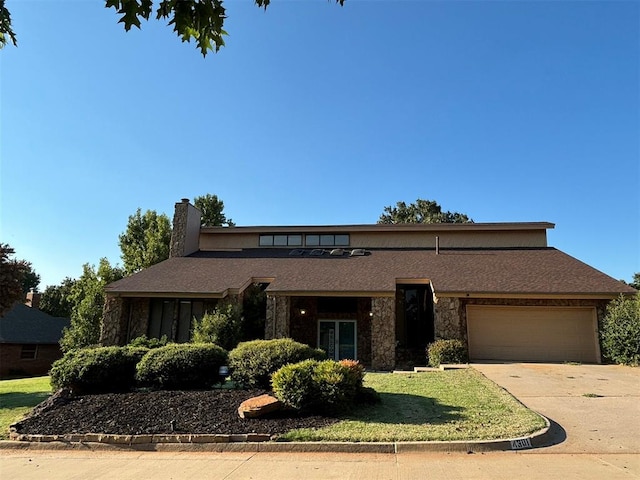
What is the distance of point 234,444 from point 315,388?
1.74 metres

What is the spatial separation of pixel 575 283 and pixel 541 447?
1206 cm

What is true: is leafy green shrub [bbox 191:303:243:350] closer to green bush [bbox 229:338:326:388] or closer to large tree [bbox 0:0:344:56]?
green bush [bbox 229:338:326:388]

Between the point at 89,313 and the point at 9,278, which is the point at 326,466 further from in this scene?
the point at 89,313

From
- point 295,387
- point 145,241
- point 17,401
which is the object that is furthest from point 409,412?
point 145,241

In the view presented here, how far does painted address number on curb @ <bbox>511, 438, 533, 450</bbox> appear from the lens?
581 centimetres

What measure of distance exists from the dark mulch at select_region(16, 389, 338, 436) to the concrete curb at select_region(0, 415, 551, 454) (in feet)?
0.72

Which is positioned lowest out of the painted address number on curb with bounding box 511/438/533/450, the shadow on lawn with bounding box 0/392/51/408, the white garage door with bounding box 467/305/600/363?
the shadow on lawn with bounding box 0/392/51/408

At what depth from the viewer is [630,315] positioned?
13.9 metres

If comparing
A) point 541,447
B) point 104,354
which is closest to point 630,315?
point 541,447

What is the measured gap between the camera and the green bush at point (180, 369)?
9.38 metres

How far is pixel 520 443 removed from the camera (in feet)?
19.2

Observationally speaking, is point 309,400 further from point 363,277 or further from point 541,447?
point 363,277

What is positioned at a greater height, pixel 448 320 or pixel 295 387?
pixel 448 320

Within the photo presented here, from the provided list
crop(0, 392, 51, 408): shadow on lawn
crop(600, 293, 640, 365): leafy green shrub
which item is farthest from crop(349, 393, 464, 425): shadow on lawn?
crop(600, 293, 640, 365): leafy green shrub
